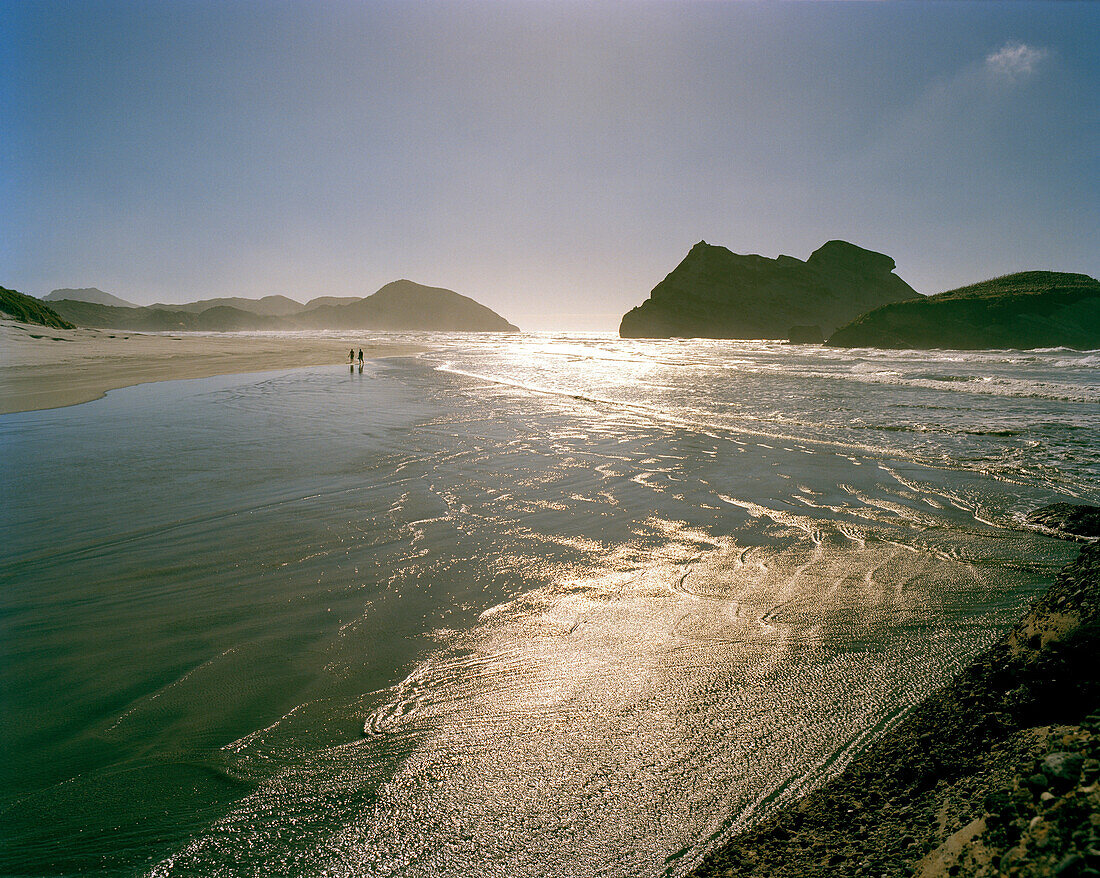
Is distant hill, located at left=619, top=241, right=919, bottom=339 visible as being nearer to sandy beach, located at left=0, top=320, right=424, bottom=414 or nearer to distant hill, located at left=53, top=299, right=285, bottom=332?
sandy beach, located at left=0, top=320, right=424, bottom=414

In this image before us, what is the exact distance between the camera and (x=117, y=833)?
94.0 inches

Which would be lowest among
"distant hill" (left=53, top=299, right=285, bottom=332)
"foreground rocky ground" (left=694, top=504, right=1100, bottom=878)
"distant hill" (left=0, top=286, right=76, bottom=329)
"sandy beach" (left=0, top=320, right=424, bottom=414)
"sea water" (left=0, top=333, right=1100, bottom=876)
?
"sea water" (left=0, top=333, right=1100, bottom=876)

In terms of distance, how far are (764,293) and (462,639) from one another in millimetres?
147479

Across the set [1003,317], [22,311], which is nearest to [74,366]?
[22,311]

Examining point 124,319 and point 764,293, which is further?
point 124,319

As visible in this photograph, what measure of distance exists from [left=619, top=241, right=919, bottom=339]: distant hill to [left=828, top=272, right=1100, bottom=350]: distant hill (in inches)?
2819

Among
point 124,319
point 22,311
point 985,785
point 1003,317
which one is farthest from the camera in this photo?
point 124,319

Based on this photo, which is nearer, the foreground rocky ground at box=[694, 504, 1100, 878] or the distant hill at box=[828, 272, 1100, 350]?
the foreground rocky ground at box=[694, 504, 1100, 878]

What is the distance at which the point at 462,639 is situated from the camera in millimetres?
3955

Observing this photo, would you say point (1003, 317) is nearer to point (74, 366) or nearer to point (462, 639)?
point (462, 639)

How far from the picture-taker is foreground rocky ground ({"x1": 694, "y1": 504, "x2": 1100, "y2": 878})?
1404 mm

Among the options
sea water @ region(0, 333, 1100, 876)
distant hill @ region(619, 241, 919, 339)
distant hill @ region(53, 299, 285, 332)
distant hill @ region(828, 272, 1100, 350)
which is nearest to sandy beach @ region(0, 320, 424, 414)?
sea water @ region(0, 333, 1100, 876)

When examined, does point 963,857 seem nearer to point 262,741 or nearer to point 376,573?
point 262,741

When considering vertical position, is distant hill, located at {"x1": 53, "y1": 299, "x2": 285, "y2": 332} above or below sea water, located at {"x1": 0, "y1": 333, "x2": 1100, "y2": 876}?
above
